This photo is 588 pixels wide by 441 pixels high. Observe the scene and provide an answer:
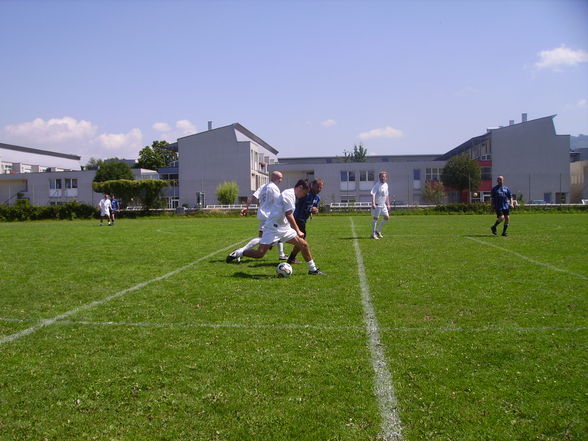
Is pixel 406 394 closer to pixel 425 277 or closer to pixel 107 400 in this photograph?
pixel 107 400

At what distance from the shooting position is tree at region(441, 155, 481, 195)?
54.4 metres

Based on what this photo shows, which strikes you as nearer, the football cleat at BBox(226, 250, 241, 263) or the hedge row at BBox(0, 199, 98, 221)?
the football cleat at BBox(226, 250, 241, 263)

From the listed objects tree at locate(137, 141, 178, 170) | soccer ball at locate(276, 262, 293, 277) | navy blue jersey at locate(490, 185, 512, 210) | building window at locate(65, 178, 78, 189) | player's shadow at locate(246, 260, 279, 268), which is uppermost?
tree at locate(137, 141, 178, 170)

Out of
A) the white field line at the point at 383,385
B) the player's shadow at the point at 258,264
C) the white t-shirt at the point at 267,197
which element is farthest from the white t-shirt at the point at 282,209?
the white field line at the point at 383,385

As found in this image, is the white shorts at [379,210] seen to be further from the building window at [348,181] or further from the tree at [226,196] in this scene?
the building window at [348,181]

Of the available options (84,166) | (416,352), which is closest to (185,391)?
(416,352)

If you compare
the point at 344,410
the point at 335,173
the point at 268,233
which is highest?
the point at 335,173

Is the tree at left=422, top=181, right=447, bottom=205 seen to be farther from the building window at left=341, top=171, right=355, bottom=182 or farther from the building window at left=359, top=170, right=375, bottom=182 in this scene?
the building window at left=341, top=171, right=355, bottom=182

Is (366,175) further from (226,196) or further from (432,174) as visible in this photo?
(226,196)

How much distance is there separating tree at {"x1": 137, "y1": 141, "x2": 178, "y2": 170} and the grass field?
8567 cm

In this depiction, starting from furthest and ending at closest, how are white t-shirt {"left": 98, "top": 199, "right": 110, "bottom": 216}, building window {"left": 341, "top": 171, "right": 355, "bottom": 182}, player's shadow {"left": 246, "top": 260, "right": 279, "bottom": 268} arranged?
building window {"left": 341, "top": 171, "right": 355, "bottom": 182}, white t-shirt {"left": 98, "top": 199, "right": 110, "bottom": 216}, player's shadow {"left": 246, "top": 260, "right": 279, "bottom": 268}

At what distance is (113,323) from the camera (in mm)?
5582

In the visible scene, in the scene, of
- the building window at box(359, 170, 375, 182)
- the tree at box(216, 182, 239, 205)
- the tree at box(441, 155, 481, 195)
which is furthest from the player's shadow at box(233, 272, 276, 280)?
the building window at box(359, 170, 375, 182)

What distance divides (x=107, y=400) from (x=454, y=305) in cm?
444
